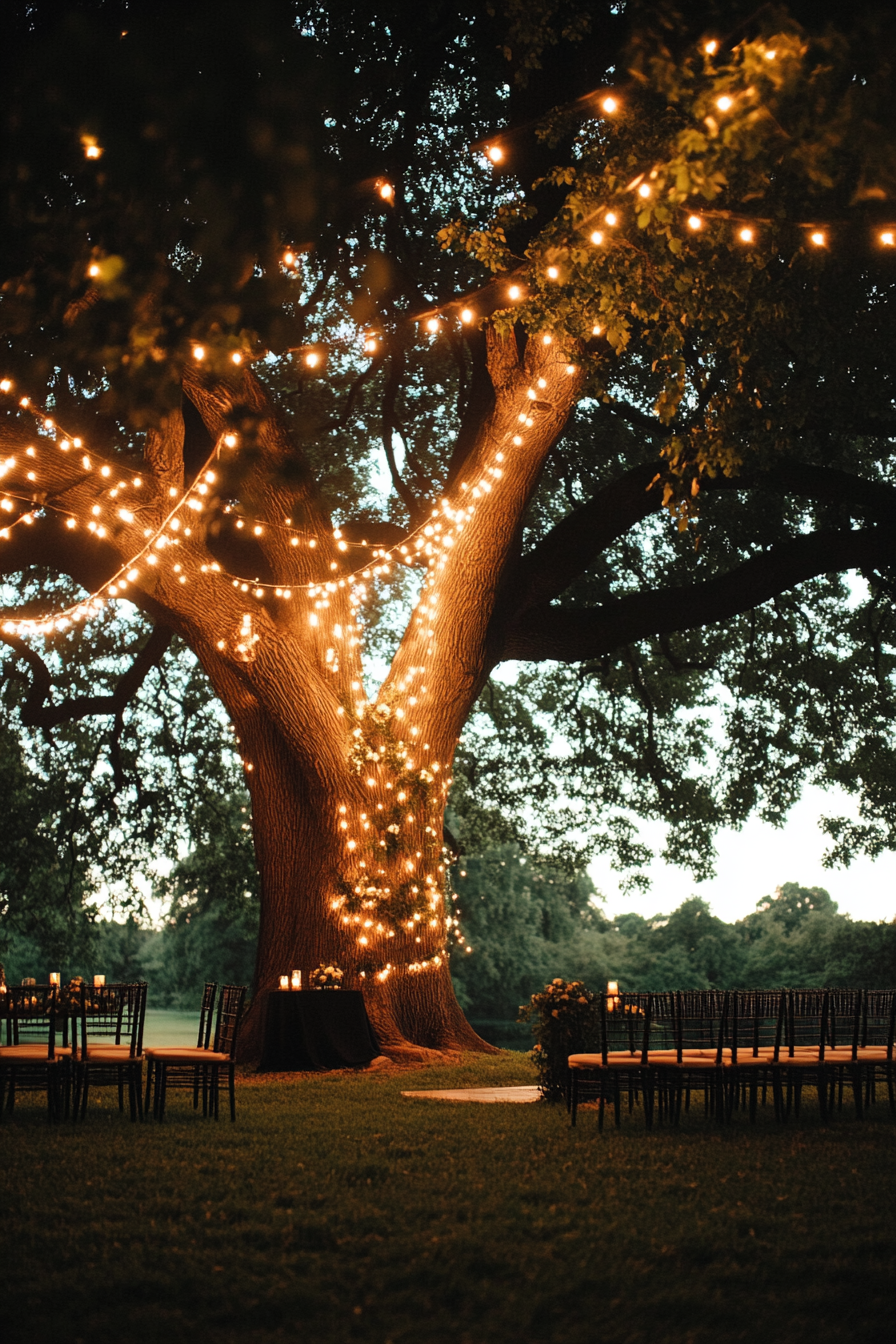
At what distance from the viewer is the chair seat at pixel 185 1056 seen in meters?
6.14

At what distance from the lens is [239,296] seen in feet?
11.8

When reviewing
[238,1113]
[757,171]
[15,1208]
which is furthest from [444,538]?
[15,1208]

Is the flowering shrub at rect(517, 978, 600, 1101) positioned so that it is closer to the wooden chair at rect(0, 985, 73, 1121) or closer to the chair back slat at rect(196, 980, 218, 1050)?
the chair back slat at rect(196, 980, 218, 1050)

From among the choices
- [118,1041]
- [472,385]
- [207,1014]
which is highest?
[472,385]

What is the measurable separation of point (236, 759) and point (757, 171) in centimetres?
1347

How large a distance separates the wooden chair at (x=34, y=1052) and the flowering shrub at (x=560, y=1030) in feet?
9.14

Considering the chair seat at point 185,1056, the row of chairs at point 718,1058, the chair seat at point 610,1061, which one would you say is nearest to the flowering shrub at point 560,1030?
the row of chairs at point 718,1058

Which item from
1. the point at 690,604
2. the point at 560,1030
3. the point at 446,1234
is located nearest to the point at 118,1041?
the point at 560,1030

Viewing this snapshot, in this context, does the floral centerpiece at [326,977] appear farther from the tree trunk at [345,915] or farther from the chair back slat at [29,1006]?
the chair back slat at [29,1006]

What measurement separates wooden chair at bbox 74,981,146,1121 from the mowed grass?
459 mm

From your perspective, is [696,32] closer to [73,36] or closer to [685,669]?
[73,36]

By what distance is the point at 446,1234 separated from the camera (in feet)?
11.5

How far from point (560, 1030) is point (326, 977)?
9.55 feet

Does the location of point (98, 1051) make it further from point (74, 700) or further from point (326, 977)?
point (74, 700)
